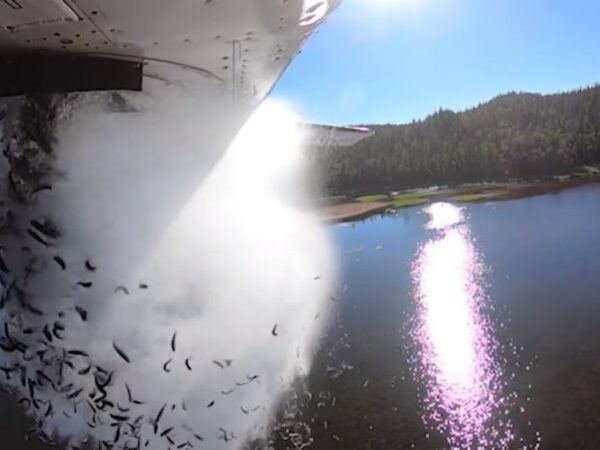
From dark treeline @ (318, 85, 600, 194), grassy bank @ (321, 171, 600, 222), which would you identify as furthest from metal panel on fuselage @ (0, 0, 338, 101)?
dark treeline @ (318, 85, 600, 194)

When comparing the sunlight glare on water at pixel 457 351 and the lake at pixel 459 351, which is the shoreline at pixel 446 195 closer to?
the lake at pixel 459 351

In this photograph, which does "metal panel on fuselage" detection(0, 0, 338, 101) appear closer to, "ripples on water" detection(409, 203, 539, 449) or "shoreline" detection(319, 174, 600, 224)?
"ripples on water" detection(409, 203, 539, 449)

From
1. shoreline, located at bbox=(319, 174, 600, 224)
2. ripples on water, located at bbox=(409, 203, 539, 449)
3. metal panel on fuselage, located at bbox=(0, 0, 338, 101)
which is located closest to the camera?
metal panel on fuselage, located at bbox=(0, 0, 338, 101)

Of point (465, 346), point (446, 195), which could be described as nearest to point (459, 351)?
point (465, 346)

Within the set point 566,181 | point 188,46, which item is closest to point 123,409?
point 188,46

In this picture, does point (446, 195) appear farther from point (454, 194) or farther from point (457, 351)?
point (457, 351)

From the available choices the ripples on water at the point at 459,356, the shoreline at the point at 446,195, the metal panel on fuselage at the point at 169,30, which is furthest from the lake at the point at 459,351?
the metal panel on fuselage at the point at 169,30
